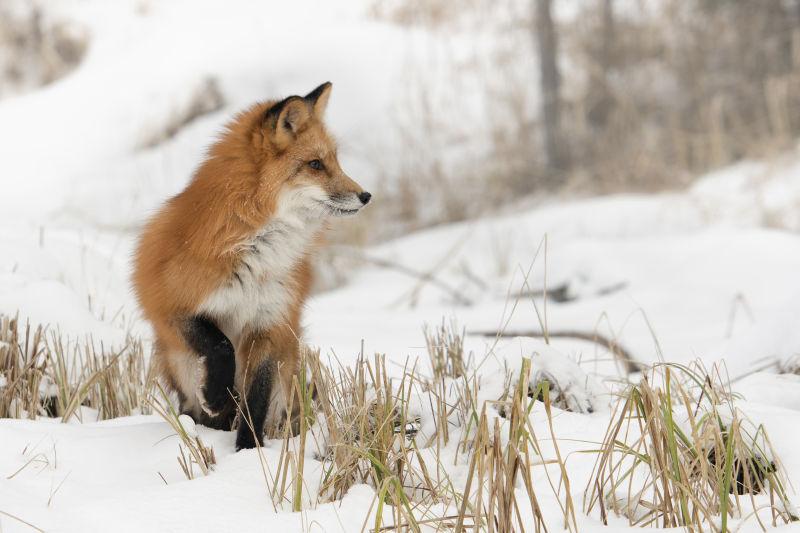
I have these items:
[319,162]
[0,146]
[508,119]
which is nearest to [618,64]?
→ [508,119]

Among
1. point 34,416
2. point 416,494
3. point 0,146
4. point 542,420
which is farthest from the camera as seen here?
point 0,146

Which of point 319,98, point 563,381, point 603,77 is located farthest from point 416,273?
point 603,77

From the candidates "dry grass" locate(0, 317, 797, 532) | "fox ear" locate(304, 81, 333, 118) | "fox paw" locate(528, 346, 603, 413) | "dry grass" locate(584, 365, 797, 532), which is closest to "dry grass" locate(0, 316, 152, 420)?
"dry grass" locate(0, 317, 797, 532)

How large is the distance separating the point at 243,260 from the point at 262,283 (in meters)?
0.11

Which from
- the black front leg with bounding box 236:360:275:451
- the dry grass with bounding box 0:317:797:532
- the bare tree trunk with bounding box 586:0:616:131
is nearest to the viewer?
the dry grass with bounding box 0:317:797:532

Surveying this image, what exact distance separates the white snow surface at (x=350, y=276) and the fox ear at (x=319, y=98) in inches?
41.5

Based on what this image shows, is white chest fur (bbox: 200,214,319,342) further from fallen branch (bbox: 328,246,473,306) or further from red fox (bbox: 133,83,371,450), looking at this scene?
fallen branch (bbox: 328,246,473,306)

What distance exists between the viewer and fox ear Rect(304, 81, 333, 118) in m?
3.66

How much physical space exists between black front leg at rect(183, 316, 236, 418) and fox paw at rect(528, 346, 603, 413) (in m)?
1.17

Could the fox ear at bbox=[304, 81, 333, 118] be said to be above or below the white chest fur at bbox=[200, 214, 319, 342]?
above

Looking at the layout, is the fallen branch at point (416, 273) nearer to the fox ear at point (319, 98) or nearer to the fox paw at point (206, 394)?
the fox ear at point (319, 98)

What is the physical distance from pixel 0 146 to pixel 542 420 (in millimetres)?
10903

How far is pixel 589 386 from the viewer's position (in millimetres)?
3420

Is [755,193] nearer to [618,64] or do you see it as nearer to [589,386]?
[618,64]
